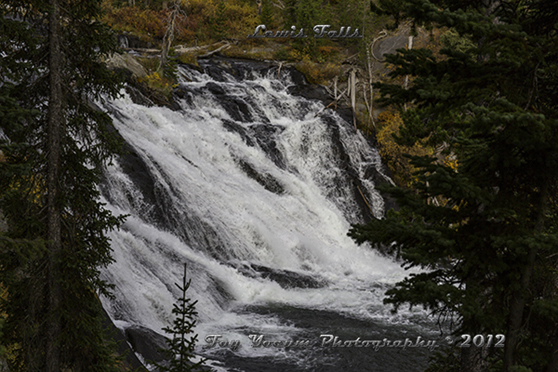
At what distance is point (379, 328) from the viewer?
41.5 ft

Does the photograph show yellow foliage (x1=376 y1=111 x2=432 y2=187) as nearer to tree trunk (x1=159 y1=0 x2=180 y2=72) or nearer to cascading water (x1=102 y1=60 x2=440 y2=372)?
cascading water (x1=102 y1=60 x2=440 y2=372)

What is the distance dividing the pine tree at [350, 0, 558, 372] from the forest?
2 centimetres

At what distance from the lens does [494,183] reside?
174 inches

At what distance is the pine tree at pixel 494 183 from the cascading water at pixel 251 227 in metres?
5.39

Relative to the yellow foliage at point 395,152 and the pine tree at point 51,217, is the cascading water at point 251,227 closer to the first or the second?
the yellow foliage at point 395,152

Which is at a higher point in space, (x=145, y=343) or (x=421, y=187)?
(x=421, y=187)

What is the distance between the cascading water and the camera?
37.4 ft

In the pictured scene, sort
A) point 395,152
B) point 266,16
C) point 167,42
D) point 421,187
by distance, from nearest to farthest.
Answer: point 421,187 → point 167,42 → point 395,152 → point 266,16

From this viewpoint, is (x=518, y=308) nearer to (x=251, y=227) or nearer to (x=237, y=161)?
(x=251, y=227)

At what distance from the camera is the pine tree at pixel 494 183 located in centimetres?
385

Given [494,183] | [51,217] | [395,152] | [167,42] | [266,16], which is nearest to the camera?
[494,183]

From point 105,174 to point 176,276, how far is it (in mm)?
4325

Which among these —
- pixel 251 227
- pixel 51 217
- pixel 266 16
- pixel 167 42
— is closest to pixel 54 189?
pixel 51 217

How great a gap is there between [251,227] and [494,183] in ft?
41.8
